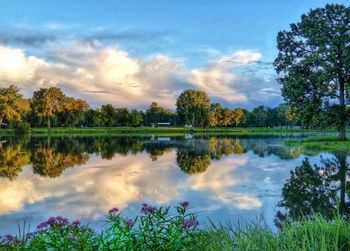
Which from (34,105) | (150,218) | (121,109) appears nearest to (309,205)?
(150,218)

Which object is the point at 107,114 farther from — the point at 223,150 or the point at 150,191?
the point at 150,191

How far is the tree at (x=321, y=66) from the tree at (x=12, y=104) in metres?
65.0

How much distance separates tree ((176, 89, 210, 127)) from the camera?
12650cm

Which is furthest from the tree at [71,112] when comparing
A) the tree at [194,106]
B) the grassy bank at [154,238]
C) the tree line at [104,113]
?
the grassy bank at [154,238]

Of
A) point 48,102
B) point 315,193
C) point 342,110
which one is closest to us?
point 315,193

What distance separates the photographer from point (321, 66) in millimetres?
38125

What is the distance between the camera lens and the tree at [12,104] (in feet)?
278

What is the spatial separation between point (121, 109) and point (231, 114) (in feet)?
136

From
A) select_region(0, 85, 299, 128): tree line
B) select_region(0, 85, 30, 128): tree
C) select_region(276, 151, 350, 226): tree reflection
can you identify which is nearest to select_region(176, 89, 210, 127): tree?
select_region(0, 85, 299, 128): tree line

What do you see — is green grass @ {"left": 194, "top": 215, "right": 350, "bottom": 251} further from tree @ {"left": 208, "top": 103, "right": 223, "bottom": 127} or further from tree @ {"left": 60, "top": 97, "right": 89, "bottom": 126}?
tree @ {"left": 208, "top": 103, "right": 223, "bottom": 127}

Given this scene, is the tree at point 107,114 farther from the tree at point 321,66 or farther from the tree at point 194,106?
the tree at point 321,66

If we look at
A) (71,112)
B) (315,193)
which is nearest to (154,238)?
(315,193)

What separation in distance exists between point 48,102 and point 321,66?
299ft

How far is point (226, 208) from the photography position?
1107 centimetres
